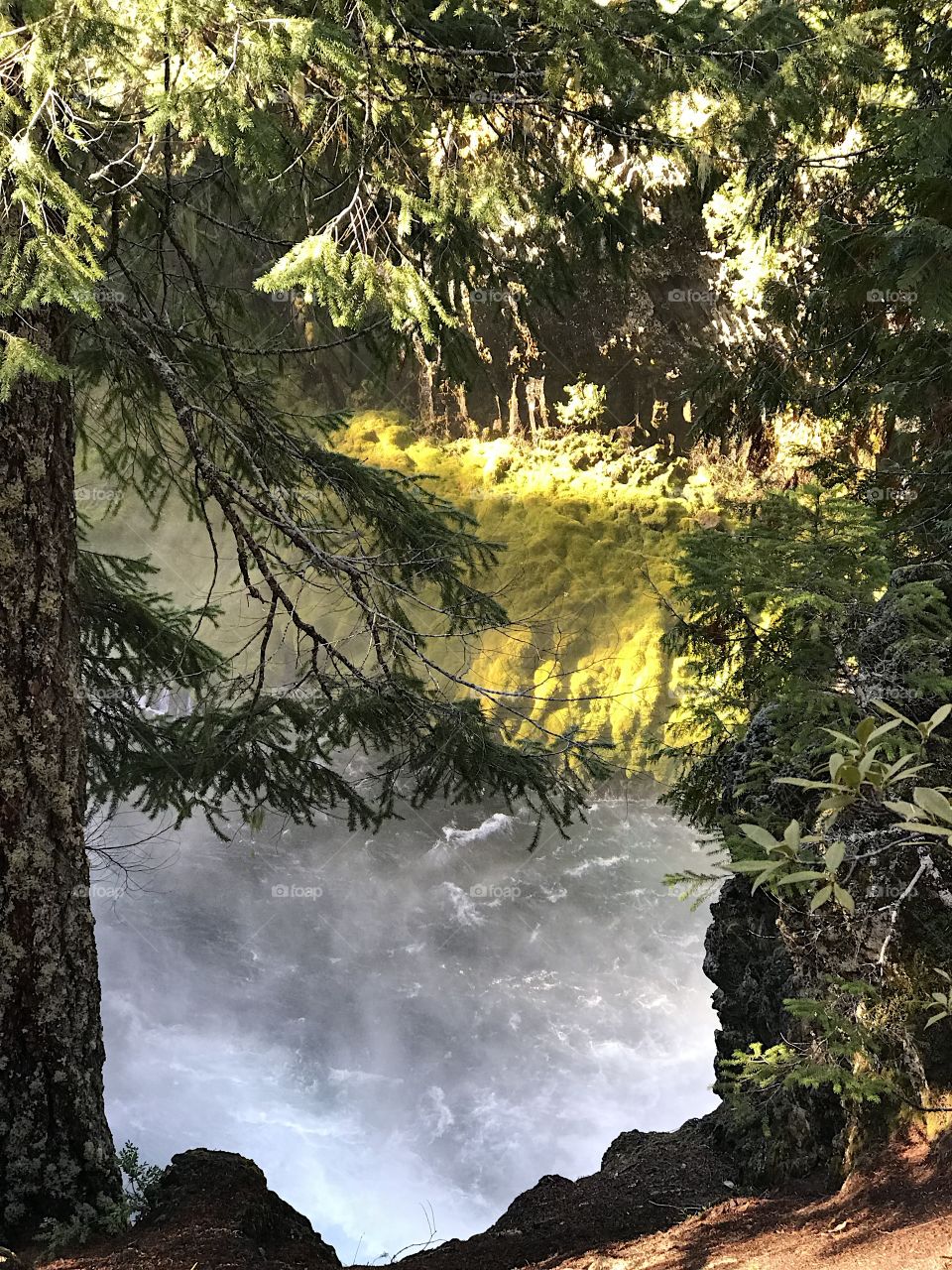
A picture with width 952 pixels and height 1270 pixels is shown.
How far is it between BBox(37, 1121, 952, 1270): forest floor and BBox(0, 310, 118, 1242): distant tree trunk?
10.8 inches

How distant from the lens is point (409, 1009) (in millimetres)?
9188

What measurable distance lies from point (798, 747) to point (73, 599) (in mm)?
2232

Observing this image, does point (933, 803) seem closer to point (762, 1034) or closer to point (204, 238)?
A: point (762, 1034)

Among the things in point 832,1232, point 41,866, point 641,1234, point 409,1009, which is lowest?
point 409,1009

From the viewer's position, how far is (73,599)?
2.80 meters

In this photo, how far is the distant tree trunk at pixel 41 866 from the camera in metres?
2.55

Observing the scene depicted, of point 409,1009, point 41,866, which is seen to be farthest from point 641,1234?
point 409,1009

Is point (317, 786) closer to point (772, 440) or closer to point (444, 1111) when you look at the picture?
point (444, 1111)

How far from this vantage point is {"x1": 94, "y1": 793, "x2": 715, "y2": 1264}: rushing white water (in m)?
7.87

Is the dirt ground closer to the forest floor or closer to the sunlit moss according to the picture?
the forest floor

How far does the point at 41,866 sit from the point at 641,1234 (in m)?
2.18

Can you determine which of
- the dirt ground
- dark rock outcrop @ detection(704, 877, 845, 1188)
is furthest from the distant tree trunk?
dark rock outcrop @ detection(704, 877, 845, 1188)

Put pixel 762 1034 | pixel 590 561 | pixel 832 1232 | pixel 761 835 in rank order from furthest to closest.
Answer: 1. pixel 590 561
2. pixel 762 1034
3. pixel 832 1232
4. pixel 761 835

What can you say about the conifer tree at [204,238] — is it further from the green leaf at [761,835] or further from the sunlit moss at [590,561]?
the sunlit moss at [590,561]
